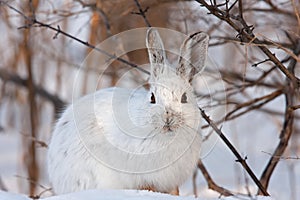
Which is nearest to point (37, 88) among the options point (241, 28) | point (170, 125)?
point (170, 125)

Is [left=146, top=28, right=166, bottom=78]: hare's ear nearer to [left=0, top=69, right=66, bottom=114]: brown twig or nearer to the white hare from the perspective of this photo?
the white hare

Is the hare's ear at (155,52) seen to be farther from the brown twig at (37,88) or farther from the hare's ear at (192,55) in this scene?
the brown twig at (37,88)

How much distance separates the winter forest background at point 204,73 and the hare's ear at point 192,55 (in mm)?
155

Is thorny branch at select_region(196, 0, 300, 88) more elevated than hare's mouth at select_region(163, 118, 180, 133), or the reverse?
thorny branch at select_region(196, 0, 300, 88)

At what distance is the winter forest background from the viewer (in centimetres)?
304

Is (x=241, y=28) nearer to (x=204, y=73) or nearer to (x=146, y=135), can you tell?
(x=146, y=135)

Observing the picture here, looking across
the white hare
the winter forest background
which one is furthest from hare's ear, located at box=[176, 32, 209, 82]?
the winter forest background

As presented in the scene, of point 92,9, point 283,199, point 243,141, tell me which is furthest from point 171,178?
point 243,141

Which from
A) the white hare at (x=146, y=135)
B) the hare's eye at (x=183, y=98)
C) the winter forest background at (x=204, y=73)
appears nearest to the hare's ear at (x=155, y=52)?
the white hare at (x=146, y=135)

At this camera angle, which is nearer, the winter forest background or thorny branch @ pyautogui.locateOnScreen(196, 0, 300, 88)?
thorny branch @ pyautogui.locateOnScreen(196, 0, 300, 88)

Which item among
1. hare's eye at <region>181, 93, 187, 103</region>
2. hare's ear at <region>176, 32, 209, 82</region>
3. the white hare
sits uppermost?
hare's ear at <region>176, 32, 209, 82</region>

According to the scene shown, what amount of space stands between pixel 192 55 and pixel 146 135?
38cm

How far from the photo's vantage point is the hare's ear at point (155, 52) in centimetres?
254

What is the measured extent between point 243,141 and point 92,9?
338cm
